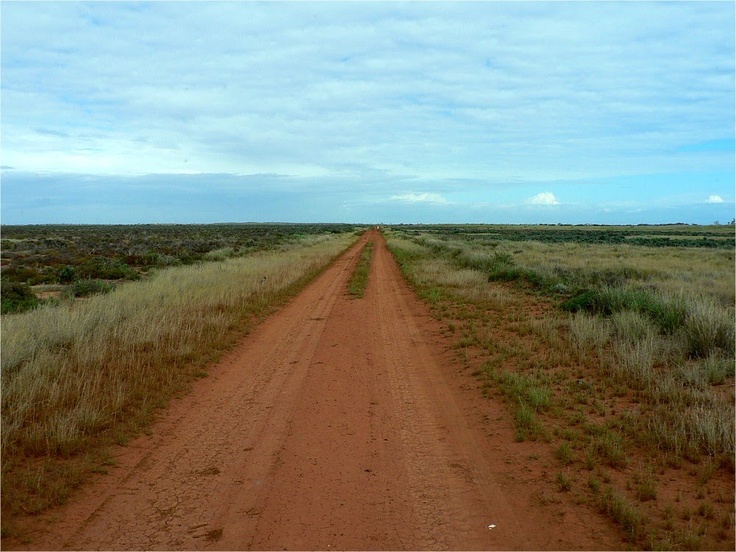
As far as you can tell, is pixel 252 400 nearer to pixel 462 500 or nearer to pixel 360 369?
pixel 360 369

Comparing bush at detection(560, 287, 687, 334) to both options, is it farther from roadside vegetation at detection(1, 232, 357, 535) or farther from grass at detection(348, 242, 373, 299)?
roadside vegetation at detection(1, 232, 357, 535)

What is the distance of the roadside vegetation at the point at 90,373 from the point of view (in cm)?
490

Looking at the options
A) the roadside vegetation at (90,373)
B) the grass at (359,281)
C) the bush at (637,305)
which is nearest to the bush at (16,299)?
the roadside vegetation at (90,373)

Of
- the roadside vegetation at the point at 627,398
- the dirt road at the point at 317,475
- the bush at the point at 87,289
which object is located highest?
the bush at the point at 87,289

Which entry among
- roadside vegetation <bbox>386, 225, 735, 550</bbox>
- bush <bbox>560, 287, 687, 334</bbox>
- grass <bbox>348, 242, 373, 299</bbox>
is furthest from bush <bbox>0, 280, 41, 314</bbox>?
bush <bbox>560, 287, 687, 334</bbox>

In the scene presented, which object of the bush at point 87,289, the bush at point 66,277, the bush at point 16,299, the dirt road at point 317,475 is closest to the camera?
the dirt road at point 317,475

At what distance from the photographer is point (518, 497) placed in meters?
4.60

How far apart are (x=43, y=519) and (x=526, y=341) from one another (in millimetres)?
8466

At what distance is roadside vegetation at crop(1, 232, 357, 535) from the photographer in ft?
16.1

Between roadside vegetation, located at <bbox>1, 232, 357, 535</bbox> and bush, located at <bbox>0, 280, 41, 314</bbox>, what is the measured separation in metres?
1.16

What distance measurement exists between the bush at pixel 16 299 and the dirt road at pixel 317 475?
25.5 ft

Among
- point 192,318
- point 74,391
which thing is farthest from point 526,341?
point 74,391

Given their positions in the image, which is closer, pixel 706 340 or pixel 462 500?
pixel 462 500

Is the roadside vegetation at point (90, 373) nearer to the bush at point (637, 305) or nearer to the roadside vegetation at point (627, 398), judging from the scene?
the roadside vegetation at point (627, 398)
